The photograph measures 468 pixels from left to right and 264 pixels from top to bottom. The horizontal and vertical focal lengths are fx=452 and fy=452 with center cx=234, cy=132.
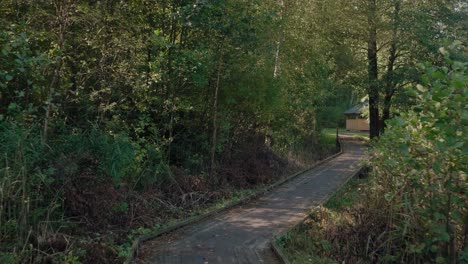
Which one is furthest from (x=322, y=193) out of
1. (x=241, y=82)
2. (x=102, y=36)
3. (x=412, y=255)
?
(x=102, y=36)

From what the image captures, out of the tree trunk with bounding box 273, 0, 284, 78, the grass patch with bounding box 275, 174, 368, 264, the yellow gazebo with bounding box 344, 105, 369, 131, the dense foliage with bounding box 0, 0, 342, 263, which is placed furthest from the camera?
the yellow gazebo with bounding box 344, 105, 369, 131

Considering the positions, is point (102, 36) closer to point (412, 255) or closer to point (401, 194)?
point (401, 194)

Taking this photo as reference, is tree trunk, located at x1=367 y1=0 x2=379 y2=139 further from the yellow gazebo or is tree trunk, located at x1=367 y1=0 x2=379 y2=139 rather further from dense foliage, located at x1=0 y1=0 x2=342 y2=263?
the yellow gazebo

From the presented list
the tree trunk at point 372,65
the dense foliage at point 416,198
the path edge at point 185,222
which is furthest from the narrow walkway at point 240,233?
the tree trunk at point 372,65

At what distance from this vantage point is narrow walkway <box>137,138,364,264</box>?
7133mm

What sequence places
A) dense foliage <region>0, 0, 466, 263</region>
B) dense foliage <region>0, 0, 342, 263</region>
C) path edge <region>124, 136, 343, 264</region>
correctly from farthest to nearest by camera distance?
path edge <region>124, 136, 343, 264</region> → dense foliage <region>0, 0, 342, 263</region> → dense foliage <region>0, 0, 466, 263</region>

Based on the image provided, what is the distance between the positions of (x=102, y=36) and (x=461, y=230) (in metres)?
7.97

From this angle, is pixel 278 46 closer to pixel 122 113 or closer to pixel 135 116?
pixel 135 116

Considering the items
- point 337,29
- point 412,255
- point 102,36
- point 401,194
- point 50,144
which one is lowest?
point 412,255

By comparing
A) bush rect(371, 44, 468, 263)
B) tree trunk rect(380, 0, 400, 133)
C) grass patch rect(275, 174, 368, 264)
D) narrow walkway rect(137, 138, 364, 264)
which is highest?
tree trunk rect(380, 0, 400, 133)

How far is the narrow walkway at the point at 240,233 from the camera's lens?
713cm

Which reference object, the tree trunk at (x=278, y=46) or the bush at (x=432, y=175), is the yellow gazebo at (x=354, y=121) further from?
the bush at (x=432, y=175)

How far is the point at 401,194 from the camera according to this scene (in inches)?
302

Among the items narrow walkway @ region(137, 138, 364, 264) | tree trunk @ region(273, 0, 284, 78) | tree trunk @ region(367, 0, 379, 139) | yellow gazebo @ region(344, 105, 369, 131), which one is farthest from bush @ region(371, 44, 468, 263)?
yellow gazebo @ region(344, 105, 369, 131)
